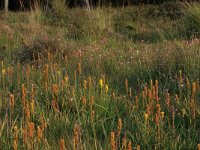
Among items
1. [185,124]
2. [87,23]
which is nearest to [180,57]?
[185,124]

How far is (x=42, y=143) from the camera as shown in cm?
273

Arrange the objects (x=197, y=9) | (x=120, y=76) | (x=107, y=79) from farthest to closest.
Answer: (x=197, y=9)
(x=120, y=76)
(x=107, y=79)

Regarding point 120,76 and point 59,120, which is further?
point 120,76

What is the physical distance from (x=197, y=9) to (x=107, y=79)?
473 centimetres

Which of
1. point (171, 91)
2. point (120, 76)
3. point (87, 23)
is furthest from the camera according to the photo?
point (87, 23)

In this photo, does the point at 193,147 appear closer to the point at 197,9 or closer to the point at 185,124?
the point at 185,124

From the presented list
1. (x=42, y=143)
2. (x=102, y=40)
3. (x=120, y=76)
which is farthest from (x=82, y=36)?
(x=42, y=143)

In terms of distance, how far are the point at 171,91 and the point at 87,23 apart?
628cm

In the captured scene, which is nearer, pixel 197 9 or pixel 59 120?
pixel 59 120

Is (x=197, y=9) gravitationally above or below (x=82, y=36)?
above

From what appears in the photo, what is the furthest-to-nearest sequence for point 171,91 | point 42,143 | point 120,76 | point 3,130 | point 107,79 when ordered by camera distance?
point 120,76 → point 107,79 → point 171,91 → point 3,130 → point 42,143

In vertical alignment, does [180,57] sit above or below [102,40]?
above

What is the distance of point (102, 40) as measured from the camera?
8.98 metres

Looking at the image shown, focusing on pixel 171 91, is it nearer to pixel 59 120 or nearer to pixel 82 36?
pixel 59 120
